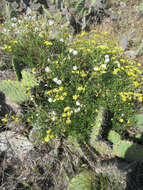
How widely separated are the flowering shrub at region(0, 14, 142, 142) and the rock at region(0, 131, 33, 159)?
260mm

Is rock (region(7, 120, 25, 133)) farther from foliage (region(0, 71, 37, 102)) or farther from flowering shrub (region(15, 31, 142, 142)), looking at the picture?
foliage (region(0, 71, 37, 102))

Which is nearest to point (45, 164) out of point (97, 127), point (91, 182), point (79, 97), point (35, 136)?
point (35, 136)

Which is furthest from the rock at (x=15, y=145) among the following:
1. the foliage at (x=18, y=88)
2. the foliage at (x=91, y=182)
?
the foliage at (x=91, y=182)

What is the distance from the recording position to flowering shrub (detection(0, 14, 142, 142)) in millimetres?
2059

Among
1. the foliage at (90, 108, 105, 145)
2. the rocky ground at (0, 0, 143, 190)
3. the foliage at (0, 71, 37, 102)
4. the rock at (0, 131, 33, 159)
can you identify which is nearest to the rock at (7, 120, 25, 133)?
the rocky ground at (0, 0, 143, 190)

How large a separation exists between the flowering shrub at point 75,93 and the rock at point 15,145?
260 millimetres

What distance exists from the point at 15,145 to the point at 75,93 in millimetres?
1116

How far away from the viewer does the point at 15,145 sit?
1.93 meters

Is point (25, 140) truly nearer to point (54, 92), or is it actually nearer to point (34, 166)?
point (34, 166)

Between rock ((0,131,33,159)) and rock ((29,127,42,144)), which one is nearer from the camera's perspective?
rock ((0,131,33,159))

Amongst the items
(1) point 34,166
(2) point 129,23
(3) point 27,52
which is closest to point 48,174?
(1) point 34,166

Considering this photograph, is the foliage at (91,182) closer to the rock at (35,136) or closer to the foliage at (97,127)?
the foliage at (97,127)

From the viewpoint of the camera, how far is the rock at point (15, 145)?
1.89m

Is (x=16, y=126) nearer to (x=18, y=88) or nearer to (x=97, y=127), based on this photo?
(x=18, y=88)
